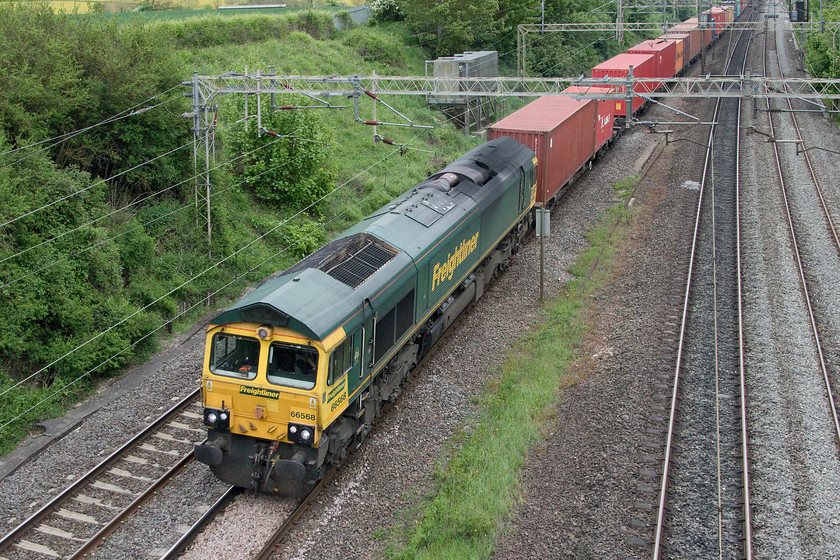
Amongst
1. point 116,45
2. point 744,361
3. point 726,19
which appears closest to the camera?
point 744,361

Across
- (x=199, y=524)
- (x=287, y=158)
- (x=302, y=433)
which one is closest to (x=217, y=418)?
(x=302, y=433)

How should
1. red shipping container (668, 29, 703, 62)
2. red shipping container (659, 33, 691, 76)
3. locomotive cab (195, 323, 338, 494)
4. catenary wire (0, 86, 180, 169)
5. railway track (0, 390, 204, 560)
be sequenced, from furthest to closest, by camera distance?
1. red shipping container (668, 29, 703, 62)
2. red shipping container (659, 33, 691, 76)
3. catenary wire (0, 86, 180, 169)
4. locomotive cab (195, 323, 338, 494)
5. railway track (0, 390, 204, 560)

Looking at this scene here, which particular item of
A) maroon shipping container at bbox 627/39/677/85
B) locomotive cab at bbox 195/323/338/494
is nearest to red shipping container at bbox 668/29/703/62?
maroon shipping container at bbox 627/39/677/85

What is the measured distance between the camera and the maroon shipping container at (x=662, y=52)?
45.0 meters

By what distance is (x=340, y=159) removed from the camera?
1238 inches

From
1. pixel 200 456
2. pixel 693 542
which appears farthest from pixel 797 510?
pixel 200 456

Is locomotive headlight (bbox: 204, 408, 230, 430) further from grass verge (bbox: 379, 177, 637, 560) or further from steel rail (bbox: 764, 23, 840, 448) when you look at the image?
steel rail (bbox: 764, 23, 840, 448)

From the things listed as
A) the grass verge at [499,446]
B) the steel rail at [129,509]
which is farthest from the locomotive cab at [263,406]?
the grass verge at [499,446]

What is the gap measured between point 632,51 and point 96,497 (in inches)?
1647

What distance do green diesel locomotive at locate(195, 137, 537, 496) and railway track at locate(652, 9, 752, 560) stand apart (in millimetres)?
5328

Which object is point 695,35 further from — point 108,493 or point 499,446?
point 108,493

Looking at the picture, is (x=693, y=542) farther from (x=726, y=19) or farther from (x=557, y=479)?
(x=726, y=19)

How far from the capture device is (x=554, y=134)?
25.5 meters

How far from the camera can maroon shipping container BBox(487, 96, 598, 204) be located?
2514 cm
